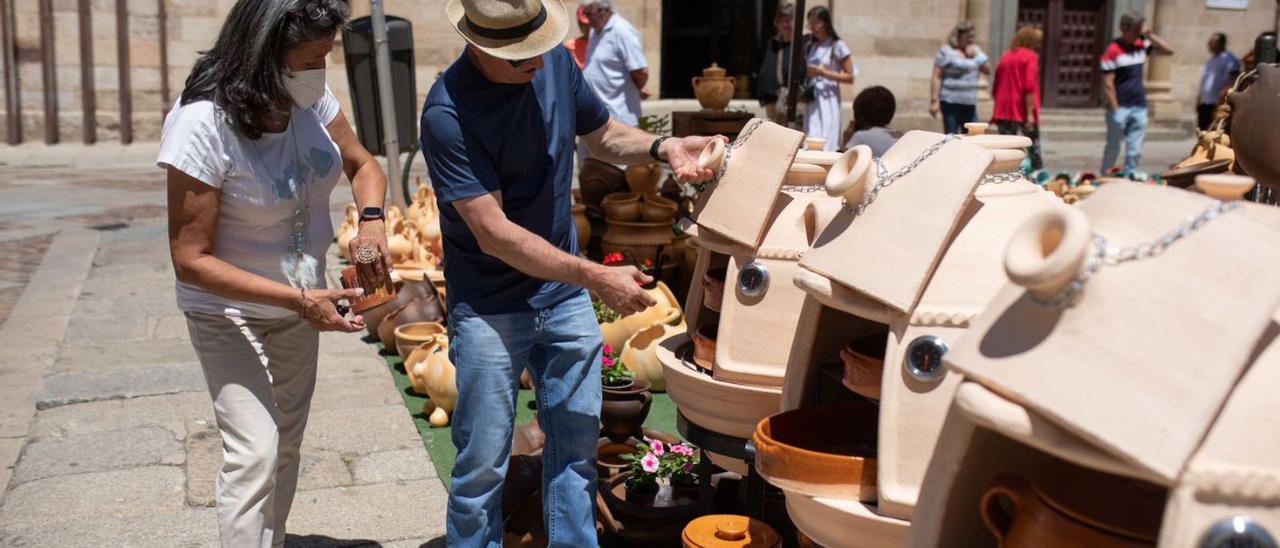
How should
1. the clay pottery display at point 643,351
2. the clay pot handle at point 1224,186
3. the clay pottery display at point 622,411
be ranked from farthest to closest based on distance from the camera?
the clay pottery display at point 643,351 → the clay pottery display at point 622,411 → the clay pot handle at point 1224,186

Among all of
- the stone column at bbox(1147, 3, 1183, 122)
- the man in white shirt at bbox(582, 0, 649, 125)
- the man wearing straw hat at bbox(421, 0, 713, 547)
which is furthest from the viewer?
the stone column at bbox(1147, 3, 1183, 122)

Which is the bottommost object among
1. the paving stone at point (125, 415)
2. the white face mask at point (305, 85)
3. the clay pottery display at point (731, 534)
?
the paving stone at point (125, 415)

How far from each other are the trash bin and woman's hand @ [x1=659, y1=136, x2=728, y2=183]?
16.5ft

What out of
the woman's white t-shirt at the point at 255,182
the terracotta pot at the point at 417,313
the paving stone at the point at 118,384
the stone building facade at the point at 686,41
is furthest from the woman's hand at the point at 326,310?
the stone building facade at the point at 686,41

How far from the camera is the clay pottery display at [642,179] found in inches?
222

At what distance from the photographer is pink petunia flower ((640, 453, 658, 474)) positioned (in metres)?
3.25

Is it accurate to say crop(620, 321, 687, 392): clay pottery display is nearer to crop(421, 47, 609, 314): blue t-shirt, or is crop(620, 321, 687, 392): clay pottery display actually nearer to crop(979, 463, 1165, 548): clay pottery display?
crop(421, 47, 609, 314): blue t-shirt

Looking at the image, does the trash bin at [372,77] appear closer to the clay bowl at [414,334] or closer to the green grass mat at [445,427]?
the clay bowl at [414,334]

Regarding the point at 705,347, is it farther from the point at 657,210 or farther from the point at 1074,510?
the point at 657,210

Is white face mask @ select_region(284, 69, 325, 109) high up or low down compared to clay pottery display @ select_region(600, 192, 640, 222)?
up

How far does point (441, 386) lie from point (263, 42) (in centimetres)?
215

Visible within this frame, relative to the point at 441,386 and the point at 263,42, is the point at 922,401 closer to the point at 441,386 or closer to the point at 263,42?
the point at 263,42

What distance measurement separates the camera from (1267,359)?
4.53 feet

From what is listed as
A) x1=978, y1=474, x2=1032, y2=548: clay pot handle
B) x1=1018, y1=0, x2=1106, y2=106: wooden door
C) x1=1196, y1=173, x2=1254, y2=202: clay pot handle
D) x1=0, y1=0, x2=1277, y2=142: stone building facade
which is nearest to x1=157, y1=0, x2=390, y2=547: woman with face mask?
x1=978, y1=474, x2=1032, y2=548: clay pot handle
